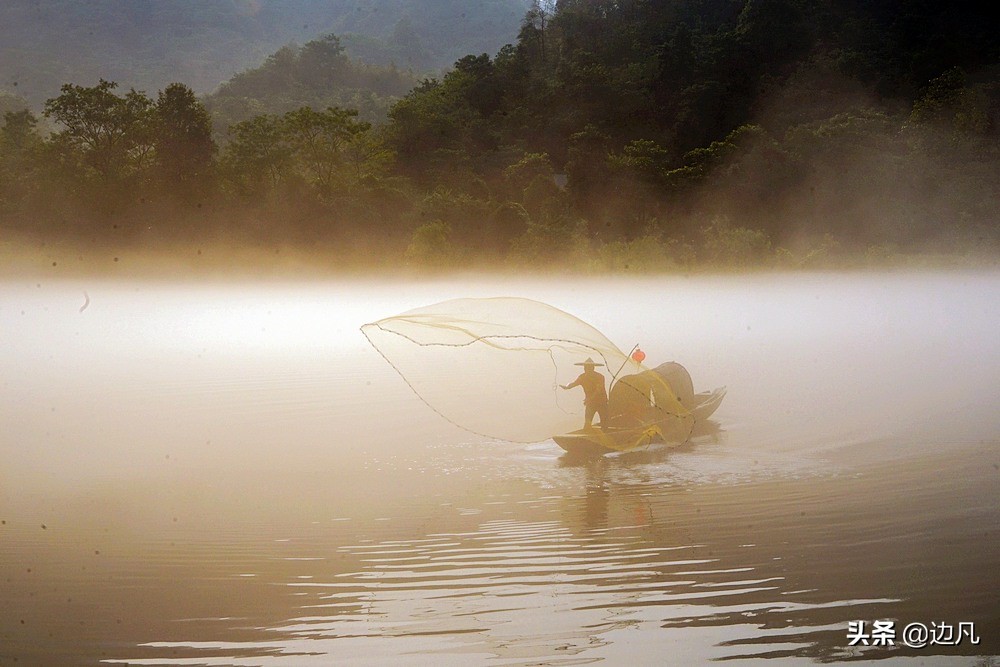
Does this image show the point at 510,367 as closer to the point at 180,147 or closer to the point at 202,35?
the point at 180,147

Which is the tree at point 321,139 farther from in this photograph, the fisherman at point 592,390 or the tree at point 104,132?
the fisherman at point 592,390

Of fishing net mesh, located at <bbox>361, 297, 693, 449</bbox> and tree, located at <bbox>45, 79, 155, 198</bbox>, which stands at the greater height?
tree, located at <bbox>45, 79, 155, 198</bbox>

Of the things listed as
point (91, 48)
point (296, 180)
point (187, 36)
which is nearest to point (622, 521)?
point (296, 180)

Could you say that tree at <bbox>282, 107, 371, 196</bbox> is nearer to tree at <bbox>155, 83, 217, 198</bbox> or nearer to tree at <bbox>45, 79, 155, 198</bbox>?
tree at <bbox>155, 83, 217, 198</bbox>

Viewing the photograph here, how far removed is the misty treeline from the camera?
148 ft

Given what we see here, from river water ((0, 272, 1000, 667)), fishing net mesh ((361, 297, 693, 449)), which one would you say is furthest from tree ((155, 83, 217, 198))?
fishing net mesh ((361, 297, 693, 449))

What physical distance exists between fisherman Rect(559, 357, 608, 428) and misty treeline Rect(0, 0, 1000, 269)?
1383 inches

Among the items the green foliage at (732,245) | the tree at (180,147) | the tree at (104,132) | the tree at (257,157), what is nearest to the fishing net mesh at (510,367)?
the green foliage at (732,245)

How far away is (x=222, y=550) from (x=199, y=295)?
36.8 m

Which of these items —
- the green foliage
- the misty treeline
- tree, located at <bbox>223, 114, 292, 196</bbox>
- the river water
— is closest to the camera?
the river water

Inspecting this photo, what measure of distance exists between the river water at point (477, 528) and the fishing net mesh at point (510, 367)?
34 centimetres

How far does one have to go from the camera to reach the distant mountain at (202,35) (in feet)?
295

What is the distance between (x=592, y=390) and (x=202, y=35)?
10843 cm

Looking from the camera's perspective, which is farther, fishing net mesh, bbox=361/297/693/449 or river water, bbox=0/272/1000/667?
fishing net mesh, bbox=361/297/693/449
